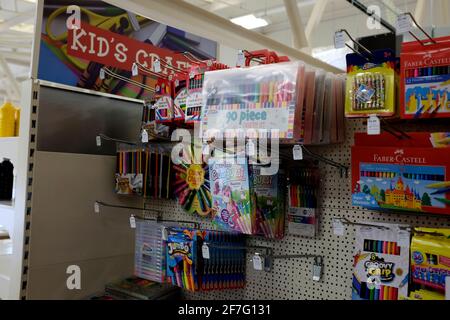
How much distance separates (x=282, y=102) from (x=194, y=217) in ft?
3.07

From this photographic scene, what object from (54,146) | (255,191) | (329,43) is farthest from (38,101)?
(329,43)

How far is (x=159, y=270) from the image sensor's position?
1873 millimetres

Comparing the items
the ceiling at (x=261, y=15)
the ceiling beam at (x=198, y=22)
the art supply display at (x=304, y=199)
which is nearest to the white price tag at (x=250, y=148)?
the art supply display at (x=304, y=199)

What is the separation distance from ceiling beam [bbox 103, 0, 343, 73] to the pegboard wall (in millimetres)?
655

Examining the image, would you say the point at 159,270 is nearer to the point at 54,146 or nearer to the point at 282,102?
the point at 54,146

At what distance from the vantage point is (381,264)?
1303mm

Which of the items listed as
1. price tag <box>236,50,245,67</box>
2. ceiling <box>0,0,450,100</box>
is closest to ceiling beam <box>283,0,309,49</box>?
price tag <box>236,50,245,67</box>

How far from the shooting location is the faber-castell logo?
125cm

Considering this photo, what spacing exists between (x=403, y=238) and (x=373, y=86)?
0.47m

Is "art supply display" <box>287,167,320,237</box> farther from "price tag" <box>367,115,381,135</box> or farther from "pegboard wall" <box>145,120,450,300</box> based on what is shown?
"price tag" <box>367,115,381,135</box>

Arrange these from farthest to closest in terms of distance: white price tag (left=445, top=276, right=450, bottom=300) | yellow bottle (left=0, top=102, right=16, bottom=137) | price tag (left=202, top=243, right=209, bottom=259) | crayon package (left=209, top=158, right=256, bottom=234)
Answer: yellow bottle (left=0, top=102, right=16, bottom=137) → price tag (left=202, top=243, right=209, bottom=259) → crayon package (left=209, top=158, right=256, bottom=234) → white price tag (left=445, top=276, right=450, bottom=300)

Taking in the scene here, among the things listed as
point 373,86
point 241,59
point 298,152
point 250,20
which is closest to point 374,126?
point 373,86

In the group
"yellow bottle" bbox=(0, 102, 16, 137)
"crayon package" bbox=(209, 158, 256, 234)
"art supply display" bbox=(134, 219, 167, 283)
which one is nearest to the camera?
"crayon package" bbox=(209, 158, 256, 234)

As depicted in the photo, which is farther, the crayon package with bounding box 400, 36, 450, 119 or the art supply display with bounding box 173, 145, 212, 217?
the art supply display with bounding box 173, 145, 212, 217
